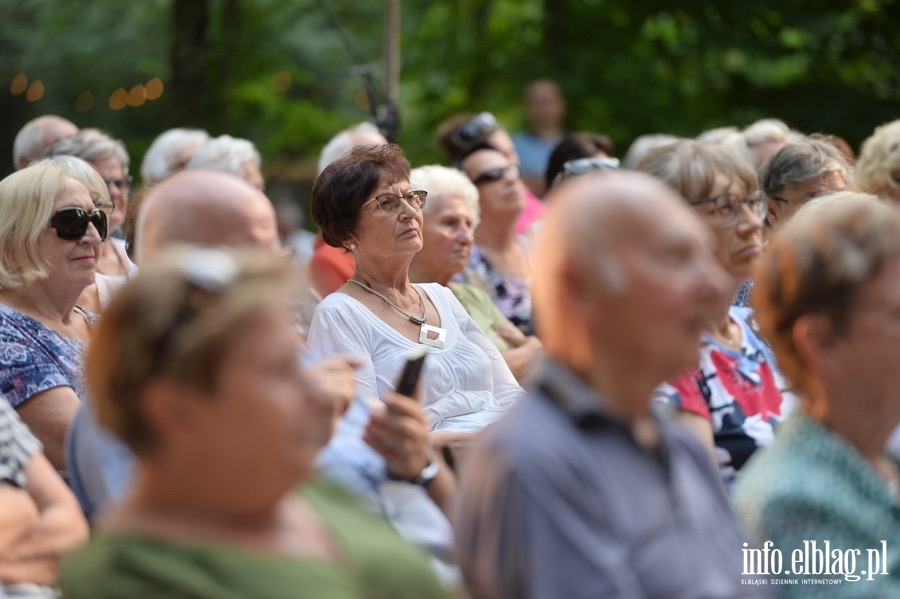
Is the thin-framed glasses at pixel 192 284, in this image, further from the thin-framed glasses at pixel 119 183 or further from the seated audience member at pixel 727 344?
the thin-framed glasses at pixel 119 183

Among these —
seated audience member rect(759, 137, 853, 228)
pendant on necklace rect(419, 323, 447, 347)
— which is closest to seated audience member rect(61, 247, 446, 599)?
pendant on necklace rect(419, 323, 447, 347)

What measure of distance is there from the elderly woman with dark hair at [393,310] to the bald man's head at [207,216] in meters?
1.45

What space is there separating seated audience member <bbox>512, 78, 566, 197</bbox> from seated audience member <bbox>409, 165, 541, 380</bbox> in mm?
3593

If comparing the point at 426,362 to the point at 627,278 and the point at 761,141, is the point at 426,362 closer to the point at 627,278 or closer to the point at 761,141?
the point at 627,278

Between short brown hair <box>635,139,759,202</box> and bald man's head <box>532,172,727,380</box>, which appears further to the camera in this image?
short brown hair <box>635,139,759,202</box>

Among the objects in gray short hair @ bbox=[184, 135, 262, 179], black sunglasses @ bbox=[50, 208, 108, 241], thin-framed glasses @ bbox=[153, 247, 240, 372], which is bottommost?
gray short hair @ bbox=[184, 135, 262, 179]

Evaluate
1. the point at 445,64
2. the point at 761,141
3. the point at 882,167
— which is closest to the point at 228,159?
the point at 761,141

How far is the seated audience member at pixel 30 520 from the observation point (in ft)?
8.92

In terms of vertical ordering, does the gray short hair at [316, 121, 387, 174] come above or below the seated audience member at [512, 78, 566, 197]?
above

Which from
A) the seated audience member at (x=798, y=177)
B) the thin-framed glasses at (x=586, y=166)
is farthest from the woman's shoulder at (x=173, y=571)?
the thin-framed glasses at (x=586, y=166)

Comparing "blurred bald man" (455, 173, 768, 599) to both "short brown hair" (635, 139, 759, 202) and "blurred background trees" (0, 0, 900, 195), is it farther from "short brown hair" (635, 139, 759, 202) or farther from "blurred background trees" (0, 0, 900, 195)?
"blurred background trees" (0, 0, 900, 195)

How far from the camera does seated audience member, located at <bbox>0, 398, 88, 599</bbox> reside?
2719mm

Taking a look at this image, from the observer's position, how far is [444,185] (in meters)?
5.46

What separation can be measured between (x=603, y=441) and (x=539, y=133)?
7.23 meters
